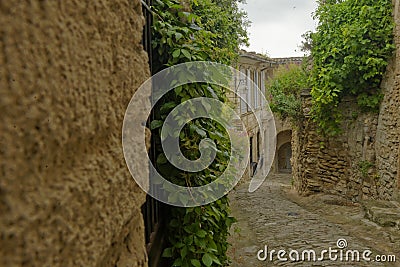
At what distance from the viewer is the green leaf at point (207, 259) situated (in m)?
1.76

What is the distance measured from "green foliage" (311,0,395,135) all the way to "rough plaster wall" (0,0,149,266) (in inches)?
240

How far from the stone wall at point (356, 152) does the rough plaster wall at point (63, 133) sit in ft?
18.9

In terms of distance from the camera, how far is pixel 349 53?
6.57 m

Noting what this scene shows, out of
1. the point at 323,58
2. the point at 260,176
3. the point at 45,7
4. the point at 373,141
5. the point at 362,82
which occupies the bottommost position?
the point at 260,176

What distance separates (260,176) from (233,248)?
1020cm

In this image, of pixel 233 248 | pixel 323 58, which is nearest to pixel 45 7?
pixel 233 248

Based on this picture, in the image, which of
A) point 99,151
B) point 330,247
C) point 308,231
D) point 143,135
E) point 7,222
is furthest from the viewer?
point 308,231

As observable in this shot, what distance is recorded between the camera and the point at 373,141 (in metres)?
6.63

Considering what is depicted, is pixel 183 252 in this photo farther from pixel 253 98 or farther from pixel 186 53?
pixel 253 98

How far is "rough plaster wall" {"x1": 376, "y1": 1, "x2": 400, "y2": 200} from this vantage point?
559 cm

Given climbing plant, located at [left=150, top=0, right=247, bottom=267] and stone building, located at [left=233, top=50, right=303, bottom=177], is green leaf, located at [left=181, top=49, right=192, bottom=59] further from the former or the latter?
stone building, located at [left=233, top=50, right=303, bottom=177]

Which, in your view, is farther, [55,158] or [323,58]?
[323,58]

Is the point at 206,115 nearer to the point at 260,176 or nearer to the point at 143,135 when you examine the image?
the point at 143,135

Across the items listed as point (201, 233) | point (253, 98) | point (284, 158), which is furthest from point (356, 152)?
Answer: point (284, 158)
